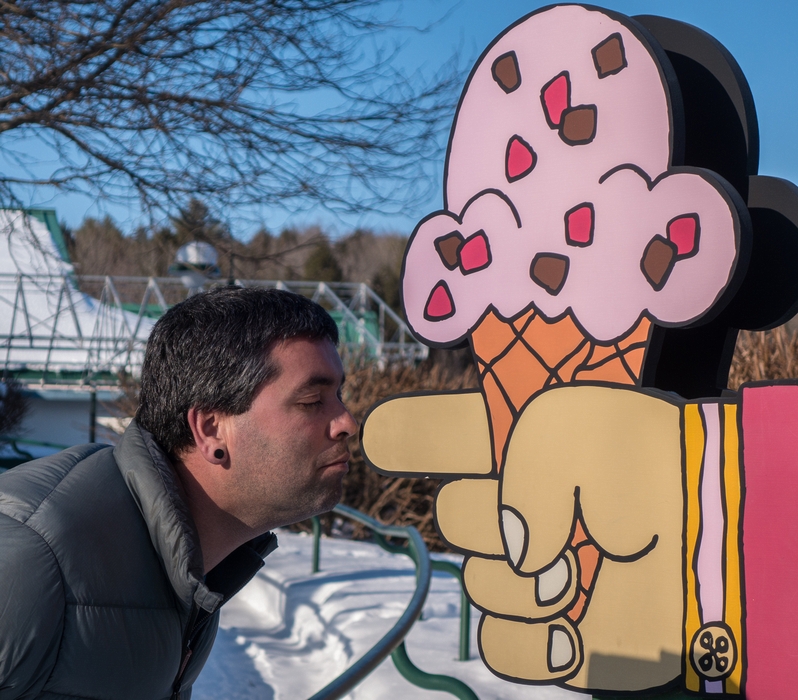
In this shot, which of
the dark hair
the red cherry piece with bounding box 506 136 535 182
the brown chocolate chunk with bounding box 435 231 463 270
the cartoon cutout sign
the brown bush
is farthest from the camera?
the brown bush

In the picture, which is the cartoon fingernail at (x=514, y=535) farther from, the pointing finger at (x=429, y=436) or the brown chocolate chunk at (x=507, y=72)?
the brown chocolate chunk at (x=507, y=72)

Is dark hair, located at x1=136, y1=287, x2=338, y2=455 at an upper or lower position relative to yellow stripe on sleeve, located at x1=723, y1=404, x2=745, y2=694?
upper

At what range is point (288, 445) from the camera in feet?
4.87

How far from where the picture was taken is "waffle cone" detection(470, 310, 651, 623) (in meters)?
2.74

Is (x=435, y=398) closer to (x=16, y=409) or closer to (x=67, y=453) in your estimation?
(x=67, y=453)

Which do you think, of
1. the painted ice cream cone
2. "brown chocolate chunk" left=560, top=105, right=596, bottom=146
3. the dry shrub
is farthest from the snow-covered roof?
"brown chocolate chunk" left=560, top=105, right=596, bottom=146

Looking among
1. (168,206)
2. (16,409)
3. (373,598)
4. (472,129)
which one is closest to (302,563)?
(373,598)

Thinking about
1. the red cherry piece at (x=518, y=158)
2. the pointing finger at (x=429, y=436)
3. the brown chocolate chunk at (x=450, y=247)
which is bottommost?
the pointing finger at (x=429, y=436)

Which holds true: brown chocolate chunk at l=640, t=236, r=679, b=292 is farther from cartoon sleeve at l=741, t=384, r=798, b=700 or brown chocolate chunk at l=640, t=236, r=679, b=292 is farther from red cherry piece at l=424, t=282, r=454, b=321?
red cherry piece at l=424, t=282, r=454, b=321

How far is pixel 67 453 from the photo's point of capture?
4.54 feet

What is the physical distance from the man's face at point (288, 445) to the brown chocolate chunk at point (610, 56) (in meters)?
1.83

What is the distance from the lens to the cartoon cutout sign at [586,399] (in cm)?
250

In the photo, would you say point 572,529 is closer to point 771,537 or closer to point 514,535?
point 514,535

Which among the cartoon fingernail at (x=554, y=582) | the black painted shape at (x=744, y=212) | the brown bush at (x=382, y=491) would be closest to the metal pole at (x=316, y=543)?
the brown bush at (x=382, y=491)
